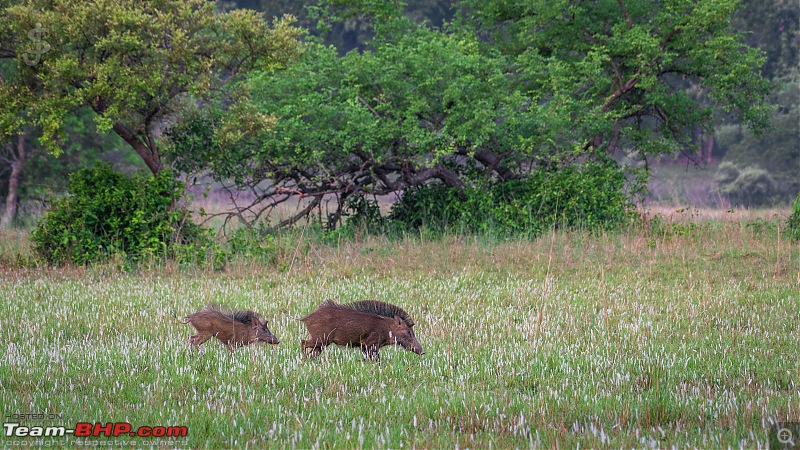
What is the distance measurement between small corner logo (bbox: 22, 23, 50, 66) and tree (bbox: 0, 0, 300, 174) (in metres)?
0.02

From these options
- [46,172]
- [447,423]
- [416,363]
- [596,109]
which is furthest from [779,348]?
[46,172]

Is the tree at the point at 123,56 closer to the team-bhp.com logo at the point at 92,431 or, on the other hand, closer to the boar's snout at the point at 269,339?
the boar's snout at the point at 269,339

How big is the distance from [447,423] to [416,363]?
6.24 ft

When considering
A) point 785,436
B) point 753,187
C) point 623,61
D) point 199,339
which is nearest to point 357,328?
point 199,339

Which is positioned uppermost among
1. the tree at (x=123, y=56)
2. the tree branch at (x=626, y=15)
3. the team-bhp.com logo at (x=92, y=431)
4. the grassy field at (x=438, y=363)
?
the tree branch at (x=626, y=15)

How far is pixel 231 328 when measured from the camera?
26.6ft

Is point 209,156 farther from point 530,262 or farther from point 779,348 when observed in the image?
point 779,348

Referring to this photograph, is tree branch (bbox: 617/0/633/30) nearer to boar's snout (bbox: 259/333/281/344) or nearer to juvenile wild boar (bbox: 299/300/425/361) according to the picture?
juvenile wild boar (bbox: 299/300/425/361)

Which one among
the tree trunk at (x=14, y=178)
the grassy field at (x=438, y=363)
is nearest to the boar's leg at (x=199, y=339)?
the grassy field at (x=438, y=363)

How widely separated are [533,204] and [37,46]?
11980 mm

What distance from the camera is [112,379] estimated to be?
6.86 m

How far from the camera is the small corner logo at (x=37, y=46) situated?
1497 cm

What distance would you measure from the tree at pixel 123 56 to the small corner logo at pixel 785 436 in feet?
42.0

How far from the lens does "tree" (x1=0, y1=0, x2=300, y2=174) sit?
49.3 feet
